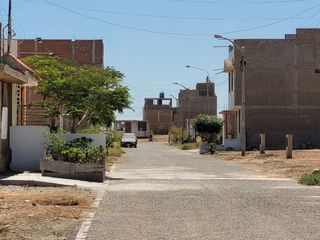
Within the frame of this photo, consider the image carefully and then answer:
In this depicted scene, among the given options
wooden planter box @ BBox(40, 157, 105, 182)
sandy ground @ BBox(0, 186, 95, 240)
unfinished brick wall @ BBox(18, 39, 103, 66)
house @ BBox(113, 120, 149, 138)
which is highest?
unfinished brick wall @ BBox(18, 39, 103, 66)

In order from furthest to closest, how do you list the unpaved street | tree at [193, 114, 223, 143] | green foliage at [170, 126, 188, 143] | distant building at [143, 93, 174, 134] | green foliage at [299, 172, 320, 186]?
distant building at [143, 93, 174, 134] → green foliage at [170, 126, 188, 143] → tree at [193, 114, 223, 143] → green foliage at [299, 172, 320, 186] → the unpaved street

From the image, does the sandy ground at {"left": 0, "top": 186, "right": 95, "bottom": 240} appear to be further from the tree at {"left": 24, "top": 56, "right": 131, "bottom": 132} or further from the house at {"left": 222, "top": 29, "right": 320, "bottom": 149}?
the house at {"left": 222, "top": 29, "right": 320, "bottom": 149}

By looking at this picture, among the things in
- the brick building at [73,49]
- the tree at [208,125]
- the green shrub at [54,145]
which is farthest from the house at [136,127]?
the green shrub at [54,145]

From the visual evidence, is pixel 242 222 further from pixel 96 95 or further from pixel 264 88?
pixel 264 88

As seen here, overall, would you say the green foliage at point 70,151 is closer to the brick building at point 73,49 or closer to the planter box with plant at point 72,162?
the planter box with plant at point 72,162

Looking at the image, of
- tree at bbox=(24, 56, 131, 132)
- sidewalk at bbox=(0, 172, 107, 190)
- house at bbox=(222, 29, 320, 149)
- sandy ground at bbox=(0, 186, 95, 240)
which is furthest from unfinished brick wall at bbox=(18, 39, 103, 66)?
sandy ground at bbox=(0, 186, 95, 240)

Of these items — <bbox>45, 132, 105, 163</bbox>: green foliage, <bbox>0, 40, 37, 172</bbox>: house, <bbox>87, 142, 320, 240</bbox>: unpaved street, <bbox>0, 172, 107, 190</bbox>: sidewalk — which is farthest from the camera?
<bbox>0, 40, 37, 172</bbox>: house

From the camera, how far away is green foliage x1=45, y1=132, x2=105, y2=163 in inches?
908

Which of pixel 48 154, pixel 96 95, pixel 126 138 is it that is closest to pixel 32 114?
pixel 96 95

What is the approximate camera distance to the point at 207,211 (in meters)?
14.4

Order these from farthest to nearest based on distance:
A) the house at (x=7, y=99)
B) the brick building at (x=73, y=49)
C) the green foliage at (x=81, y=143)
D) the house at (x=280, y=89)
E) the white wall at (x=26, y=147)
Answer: the brick building at (x=73, y=49)
the house at (x=280, y=89)
the white wall at (x=26, y=147)
the green foliage at (x=81, y=143)
the house at (x=7, y=99)

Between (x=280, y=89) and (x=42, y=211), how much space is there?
46723 mm

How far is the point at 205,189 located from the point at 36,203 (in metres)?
6.59

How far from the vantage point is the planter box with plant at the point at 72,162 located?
22641 mm
